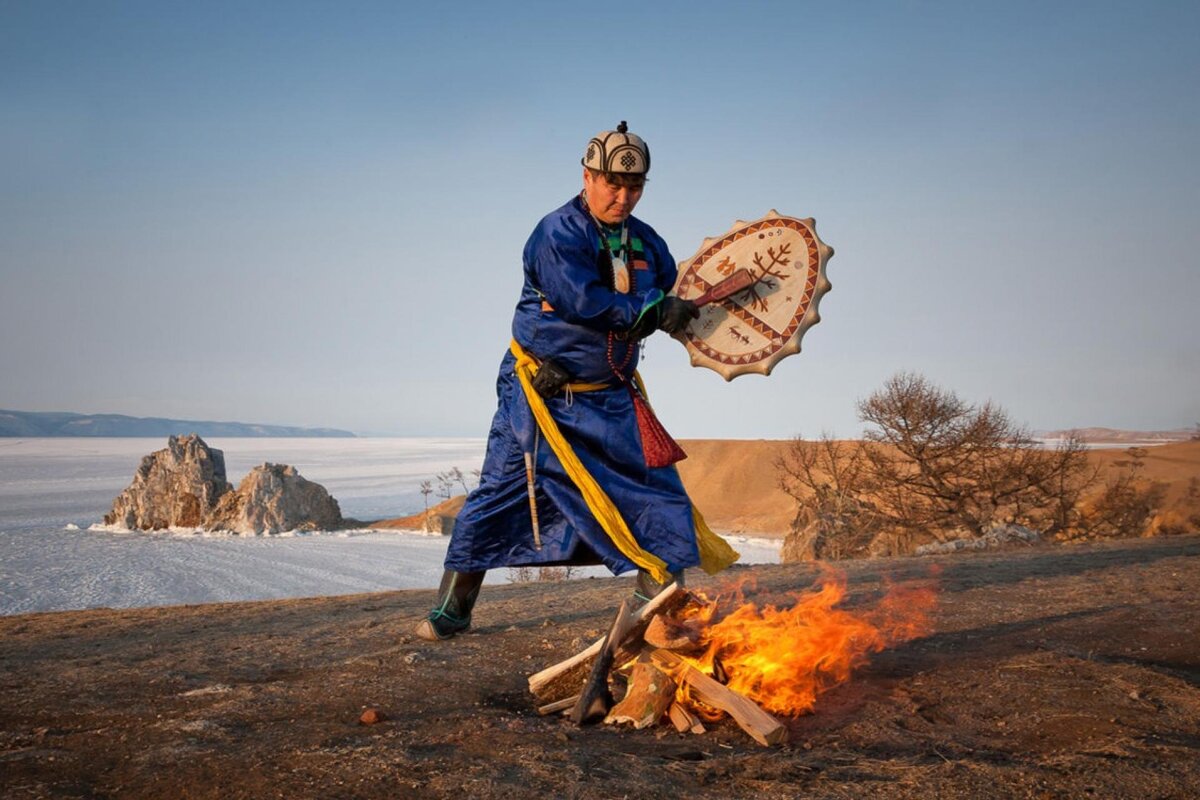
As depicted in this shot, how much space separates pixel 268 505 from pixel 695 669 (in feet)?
35.2

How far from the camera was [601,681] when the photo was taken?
314 cm

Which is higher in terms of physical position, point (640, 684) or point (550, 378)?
point (550, 378)

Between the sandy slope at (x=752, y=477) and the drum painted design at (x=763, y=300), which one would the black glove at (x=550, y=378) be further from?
the sandy slope at (x=752, y=477)

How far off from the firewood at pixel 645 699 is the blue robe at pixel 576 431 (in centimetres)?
42

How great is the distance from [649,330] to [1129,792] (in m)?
2.15

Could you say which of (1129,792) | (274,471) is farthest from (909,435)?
(1129,792)

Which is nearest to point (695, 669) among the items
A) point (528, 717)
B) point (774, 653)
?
point (774, 653)

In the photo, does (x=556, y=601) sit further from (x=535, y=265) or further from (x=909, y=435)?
(x=909, y=435)

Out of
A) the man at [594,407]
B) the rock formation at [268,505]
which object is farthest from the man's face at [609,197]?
the rock formation at [268,505]

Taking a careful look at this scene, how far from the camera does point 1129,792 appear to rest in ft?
7.32

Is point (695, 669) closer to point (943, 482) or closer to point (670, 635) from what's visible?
point (670, 635)

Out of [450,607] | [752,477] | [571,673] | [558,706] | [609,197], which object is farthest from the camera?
[752,477]

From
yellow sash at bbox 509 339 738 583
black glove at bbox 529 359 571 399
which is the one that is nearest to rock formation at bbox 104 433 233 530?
yellow sash at bbox 509 339 738 583

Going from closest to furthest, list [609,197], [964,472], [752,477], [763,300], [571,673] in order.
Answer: [571,673] → [609,197] → [763,300] → [964,472] → [752,477]
